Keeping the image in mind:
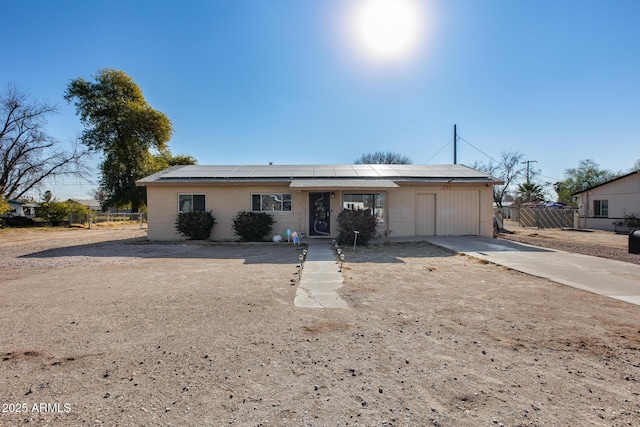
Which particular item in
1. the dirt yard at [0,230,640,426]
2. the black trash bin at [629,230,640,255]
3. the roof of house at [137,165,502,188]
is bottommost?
the dirt yard at [0,230,640,426]

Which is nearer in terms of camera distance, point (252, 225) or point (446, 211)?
point (252, 225)

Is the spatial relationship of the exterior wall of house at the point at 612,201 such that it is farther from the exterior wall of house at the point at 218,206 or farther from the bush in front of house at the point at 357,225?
the exterior wall of house at the point at 218,206

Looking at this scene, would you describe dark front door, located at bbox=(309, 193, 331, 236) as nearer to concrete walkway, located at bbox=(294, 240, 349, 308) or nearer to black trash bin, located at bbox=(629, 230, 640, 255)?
concrete walkway, located at bbox=(294, 240, 349, 308)

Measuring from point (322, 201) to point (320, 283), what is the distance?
26.1 feet

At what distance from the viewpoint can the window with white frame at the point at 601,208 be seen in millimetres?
22406

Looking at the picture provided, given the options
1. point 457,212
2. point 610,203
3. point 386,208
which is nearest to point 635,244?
point 457,212

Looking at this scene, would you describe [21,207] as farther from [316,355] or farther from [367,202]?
[316,355]

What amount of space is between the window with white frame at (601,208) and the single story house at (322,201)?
14448 millimetres

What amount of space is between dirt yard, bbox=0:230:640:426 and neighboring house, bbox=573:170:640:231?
21.3 metres

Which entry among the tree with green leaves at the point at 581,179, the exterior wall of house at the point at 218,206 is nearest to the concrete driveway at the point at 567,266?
the exterior wall of house at the point at 218,206

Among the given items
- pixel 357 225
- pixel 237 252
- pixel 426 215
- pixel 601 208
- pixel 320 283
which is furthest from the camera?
pixel 601 208

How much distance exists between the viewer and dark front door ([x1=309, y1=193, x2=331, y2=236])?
14070mm

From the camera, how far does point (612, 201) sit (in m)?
21.8

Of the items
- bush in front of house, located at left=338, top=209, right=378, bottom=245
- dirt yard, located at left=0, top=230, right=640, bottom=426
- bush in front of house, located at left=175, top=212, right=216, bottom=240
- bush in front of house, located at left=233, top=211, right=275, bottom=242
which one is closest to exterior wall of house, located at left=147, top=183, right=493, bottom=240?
bush in front of house, located at left=175, top=212, right=216, bottom=240
